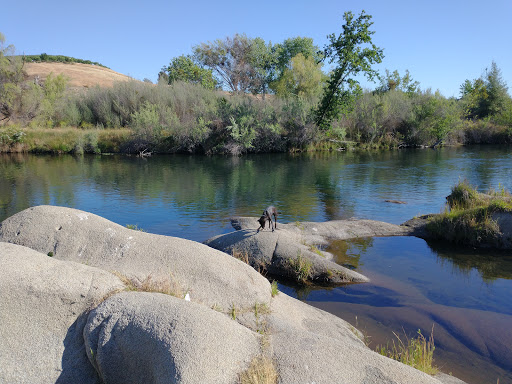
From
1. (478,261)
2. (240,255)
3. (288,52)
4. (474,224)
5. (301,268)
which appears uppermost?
(288,52)

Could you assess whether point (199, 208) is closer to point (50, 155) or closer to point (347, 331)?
point (347, 331)

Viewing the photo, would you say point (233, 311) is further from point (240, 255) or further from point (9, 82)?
point (9, 82)

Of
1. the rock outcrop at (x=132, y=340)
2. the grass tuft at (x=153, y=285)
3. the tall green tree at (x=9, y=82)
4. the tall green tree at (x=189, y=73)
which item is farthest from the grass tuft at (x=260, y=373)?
the tall green tree at (x=189, y=73)

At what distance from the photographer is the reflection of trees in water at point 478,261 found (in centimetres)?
1056

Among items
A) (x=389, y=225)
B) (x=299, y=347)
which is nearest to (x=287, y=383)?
(x=299, y=347)

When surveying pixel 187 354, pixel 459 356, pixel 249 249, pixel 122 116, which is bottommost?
pixel 459 356

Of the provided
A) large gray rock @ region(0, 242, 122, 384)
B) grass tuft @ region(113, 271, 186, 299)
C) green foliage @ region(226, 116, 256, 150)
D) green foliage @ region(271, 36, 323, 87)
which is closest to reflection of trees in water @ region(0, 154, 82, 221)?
grass tuft @ region(113, 271, 186, 299)

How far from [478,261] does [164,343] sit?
1048cm

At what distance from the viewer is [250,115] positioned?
41.6 meters

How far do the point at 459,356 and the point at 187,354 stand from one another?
520 cm

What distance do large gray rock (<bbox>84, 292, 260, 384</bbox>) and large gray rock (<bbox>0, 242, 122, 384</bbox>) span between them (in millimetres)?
289

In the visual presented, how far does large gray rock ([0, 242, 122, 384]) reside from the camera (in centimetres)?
441

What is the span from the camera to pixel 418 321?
26.0 feet

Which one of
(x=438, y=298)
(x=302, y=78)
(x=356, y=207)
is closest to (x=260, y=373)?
(x=438, y=298)
